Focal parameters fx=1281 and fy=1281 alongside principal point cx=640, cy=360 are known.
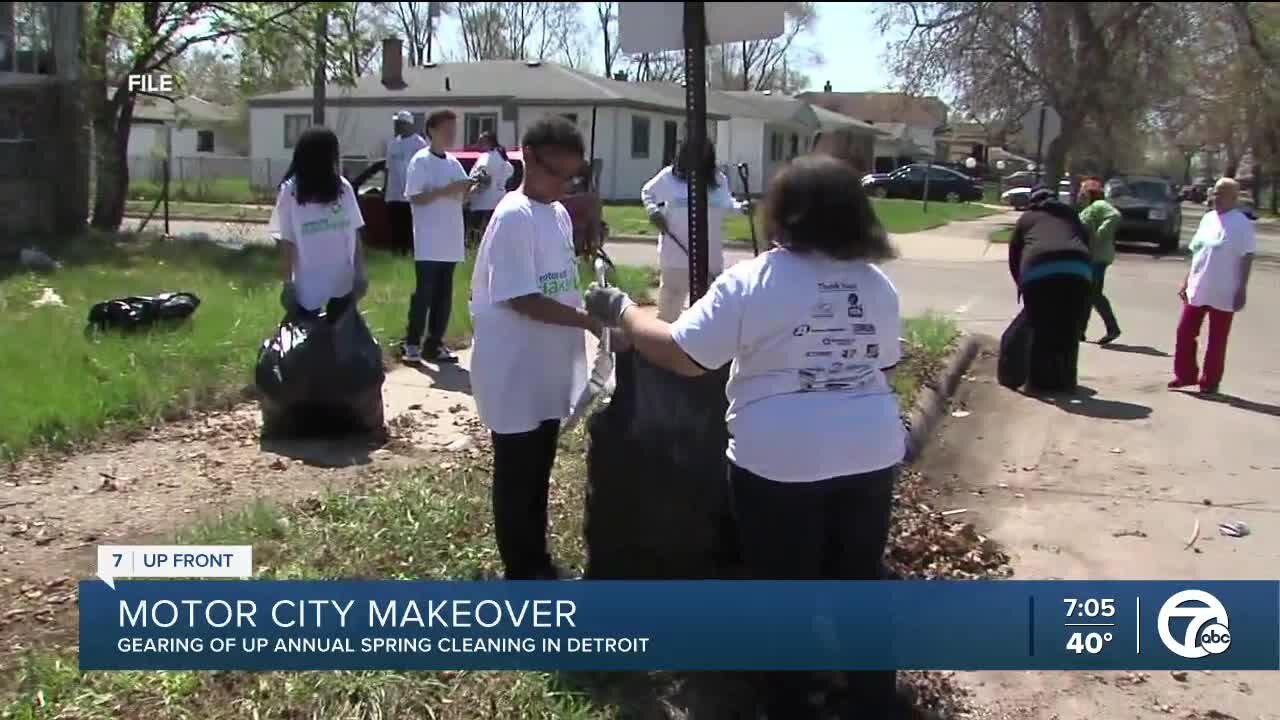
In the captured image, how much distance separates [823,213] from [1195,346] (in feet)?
25.3

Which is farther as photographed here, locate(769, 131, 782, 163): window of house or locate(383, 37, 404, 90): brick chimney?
locate(769, 131, 782, 163): window of house

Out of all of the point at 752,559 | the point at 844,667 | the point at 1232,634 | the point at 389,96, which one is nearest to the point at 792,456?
the point at 752,559

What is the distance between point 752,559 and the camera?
3.74 meters

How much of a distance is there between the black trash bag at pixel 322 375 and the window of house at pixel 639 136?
35210 millimetres

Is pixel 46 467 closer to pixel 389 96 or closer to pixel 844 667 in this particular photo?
pixel 844 667

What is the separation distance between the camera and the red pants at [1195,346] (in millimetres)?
9812

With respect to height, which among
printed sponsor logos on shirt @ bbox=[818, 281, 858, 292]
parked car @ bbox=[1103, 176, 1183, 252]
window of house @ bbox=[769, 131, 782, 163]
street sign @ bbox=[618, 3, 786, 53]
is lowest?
parked car @ bbox=[1103, 176, 1183, 252]

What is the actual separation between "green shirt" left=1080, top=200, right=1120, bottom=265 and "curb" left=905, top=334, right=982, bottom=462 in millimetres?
1670

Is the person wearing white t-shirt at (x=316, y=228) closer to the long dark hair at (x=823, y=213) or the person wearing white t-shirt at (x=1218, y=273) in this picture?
the long dark hair at (x=823, y=213)

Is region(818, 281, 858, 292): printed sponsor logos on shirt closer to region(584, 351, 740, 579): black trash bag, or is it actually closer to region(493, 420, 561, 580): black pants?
region(584, 351, 740, 579): black trash bag

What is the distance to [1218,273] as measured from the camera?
9688 millimetres

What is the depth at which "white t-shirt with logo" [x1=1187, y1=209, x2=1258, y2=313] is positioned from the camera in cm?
963

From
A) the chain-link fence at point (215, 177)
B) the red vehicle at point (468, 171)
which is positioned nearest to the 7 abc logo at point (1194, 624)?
the red vehicle at point (468, 171)

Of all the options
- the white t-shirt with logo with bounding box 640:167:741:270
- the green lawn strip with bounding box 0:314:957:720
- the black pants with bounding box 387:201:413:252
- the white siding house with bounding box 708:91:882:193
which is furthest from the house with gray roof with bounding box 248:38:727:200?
the green lawn strip with bounding box 0:314:957:720
